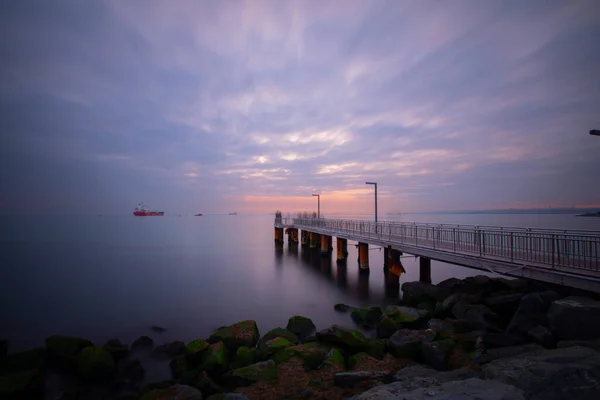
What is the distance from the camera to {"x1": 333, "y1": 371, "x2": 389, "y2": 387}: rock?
6.50 metres

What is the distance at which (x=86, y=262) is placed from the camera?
3194 cm

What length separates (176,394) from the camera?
21.1ft

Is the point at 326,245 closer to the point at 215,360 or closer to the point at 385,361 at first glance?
the point at 385,361

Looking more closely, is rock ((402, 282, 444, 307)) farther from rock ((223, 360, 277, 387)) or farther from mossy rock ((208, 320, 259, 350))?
rock ((223, 360, 277, 387))

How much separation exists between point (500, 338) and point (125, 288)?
71.3ft

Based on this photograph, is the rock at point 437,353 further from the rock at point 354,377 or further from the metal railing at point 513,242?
the metal railing at point 513,242

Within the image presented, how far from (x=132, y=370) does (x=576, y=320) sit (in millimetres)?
11227

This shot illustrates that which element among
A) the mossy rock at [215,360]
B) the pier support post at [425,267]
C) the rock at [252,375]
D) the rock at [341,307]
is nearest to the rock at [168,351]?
the mossy rock at [215,360]

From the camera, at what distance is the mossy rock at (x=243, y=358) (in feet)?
26.7

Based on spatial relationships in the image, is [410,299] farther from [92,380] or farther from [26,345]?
[26,345]

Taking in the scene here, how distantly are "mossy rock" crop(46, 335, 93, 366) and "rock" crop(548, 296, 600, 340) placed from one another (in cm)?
1256

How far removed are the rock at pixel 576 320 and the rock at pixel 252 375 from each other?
633 cm

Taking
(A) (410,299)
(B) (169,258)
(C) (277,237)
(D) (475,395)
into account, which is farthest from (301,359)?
(C) (277,237)

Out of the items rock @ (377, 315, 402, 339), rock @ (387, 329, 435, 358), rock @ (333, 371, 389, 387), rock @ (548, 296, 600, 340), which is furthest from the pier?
rock @ (333, 371, 389, 387)
